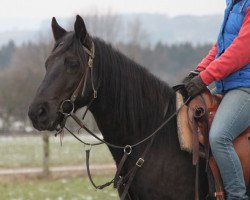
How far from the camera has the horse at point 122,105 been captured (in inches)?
178

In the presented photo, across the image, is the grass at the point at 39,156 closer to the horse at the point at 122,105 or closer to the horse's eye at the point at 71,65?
the horse at the point at 122,105

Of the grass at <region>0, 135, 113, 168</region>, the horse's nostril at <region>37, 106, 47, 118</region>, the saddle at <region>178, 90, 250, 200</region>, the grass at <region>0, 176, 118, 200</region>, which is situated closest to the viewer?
the horse's nostril at <region>37, 106, 47, 118</region>

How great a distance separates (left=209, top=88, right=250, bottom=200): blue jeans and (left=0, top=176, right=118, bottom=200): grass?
7.08 metres

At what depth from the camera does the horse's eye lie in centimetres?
455

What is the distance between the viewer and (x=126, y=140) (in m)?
4.88

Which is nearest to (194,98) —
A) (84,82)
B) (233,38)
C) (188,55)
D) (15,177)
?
(233,38)

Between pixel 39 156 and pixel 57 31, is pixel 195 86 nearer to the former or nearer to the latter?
pixel 57 31

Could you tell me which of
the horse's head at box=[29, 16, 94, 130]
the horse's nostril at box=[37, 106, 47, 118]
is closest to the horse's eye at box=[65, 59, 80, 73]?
the horse's head at box=[29, 16, 94, 130]

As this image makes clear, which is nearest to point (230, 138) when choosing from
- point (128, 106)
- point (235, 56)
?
point (235, 56)

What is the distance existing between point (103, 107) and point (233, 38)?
56.3 inches

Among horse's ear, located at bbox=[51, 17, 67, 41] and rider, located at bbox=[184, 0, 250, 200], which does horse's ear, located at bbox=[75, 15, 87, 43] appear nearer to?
horse's ear, located at bbox=[51, 17, 67, 41]

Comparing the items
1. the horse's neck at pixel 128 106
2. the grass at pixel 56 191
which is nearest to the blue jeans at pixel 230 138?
the horse's neck at pixel 128 106

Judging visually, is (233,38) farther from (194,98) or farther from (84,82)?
(84,82)

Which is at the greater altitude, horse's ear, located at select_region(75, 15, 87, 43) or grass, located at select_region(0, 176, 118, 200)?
horse's ear, located at select_region(75, 15, 87, 43)
